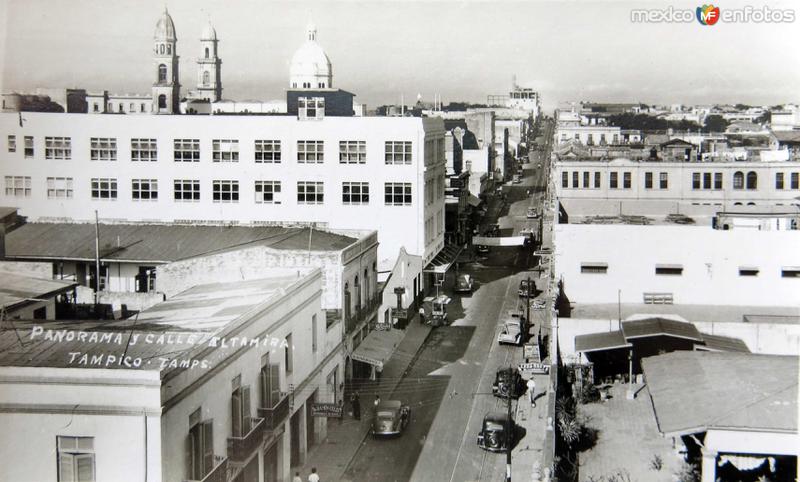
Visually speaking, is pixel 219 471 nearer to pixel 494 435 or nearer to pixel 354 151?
pixel 494 435

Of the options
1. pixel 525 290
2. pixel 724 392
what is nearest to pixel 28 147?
pixel 525 290

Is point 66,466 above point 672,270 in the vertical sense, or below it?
below

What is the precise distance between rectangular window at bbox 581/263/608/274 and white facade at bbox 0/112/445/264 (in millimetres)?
8144

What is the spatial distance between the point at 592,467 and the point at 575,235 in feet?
40.7

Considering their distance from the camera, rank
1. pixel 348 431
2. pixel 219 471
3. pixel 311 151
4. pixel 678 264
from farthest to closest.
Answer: pixel 311 151
pixel 678 264
pixel 348 431
pixel 219 471

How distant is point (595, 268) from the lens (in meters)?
28.1

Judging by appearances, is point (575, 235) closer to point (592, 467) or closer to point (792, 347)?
point (792, 347)

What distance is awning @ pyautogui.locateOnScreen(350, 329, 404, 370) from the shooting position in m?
23.3

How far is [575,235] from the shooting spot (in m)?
28.1

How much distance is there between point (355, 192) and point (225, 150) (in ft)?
18.4

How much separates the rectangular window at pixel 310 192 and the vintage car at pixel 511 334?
9.49m

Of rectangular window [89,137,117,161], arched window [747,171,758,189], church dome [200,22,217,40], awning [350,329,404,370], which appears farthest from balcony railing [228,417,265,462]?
church dome [200,22,217,40]

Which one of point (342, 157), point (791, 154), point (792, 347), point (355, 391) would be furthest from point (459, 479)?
point (791, 154)
